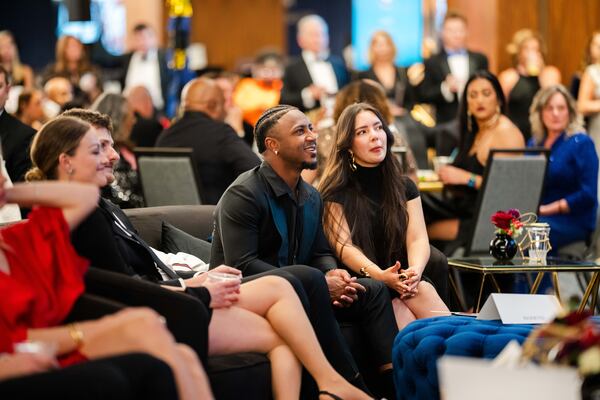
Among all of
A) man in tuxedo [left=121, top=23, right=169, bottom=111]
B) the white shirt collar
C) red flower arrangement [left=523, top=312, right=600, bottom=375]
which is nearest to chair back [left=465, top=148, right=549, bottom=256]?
red flower arrangement [left=523, top=312, right=600, bottom=375]

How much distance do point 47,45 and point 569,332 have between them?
58.9 feet

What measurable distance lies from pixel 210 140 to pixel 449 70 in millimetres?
3901

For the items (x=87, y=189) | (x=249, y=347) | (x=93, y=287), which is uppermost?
(x=87, y=189)

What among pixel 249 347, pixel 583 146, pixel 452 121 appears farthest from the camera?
pixel 452 121

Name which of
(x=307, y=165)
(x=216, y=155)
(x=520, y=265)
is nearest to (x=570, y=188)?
(x=520, y=265)

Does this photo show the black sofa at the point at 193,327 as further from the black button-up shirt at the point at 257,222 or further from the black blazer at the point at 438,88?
the black blazer at the point at 438,88

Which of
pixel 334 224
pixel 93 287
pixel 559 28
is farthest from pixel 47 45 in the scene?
pixel 93 287

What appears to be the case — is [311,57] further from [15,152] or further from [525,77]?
[15,152]

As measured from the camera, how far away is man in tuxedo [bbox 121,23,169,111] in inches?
491

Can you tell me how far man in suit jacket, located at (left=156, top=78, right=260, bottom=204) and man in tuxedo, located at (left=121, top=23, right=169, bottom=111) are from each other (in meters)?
4.42

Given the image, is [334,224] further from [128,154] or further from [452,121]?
[452,121]

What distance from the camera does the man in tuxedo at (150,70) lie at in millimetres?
12461

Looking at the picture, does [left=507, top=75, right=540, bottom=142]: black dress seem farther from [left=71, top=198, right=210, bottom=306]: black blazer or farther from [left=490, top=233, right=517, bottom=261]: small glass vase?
[left=71, top=198, right=210, bottom=306]: black blazer

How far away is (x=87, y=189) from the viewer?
13.3ft
